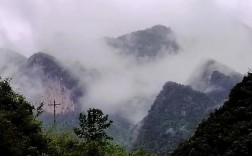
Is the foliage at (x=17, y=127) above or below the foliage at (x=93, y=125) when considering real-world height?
below

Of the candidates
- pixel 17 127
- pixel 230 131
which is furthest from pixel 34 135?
pixel 230 131

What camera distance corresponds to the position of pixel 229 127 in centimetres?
4456

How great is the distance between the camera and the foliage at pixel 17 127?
3878cm

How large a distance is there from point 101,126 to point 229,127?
19579 millimetres

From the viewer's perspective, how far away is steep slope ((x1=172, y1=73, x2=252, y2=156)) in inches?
1492

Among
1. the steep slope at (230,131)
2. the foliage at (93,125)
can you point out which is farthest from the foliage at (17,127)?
the steep slope at (230,131)

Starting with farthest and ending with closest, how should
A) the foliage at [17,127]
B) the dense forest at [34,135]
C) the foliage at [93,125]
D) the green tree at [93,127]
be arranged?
the foliage at [93,125]
the green tree at [93,127]
the dense forest at [34,135]
the foliage at [17,127]

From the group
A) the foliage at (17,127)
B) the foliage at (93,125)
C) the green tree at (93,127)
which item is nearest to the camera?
the foliage at (17,127)

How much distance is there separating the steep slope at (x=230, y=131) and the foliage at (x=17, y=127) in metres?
16.1

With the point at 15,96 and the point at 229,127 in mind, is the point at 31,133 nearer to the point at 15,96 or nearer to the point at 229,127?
the point at 15,96

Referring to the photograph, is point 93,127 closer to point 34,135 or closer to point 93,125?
point 93,125

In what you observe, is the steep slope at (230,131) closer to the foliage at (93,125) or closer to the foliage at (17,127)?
the foliage at (93,125)

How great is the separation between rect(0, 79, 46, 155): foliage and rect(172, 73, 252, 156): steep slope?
52.7ft

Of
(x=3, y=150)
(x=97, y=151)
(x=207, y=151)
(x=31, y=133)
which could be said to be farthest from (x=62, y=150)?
(x=207, y=151)
